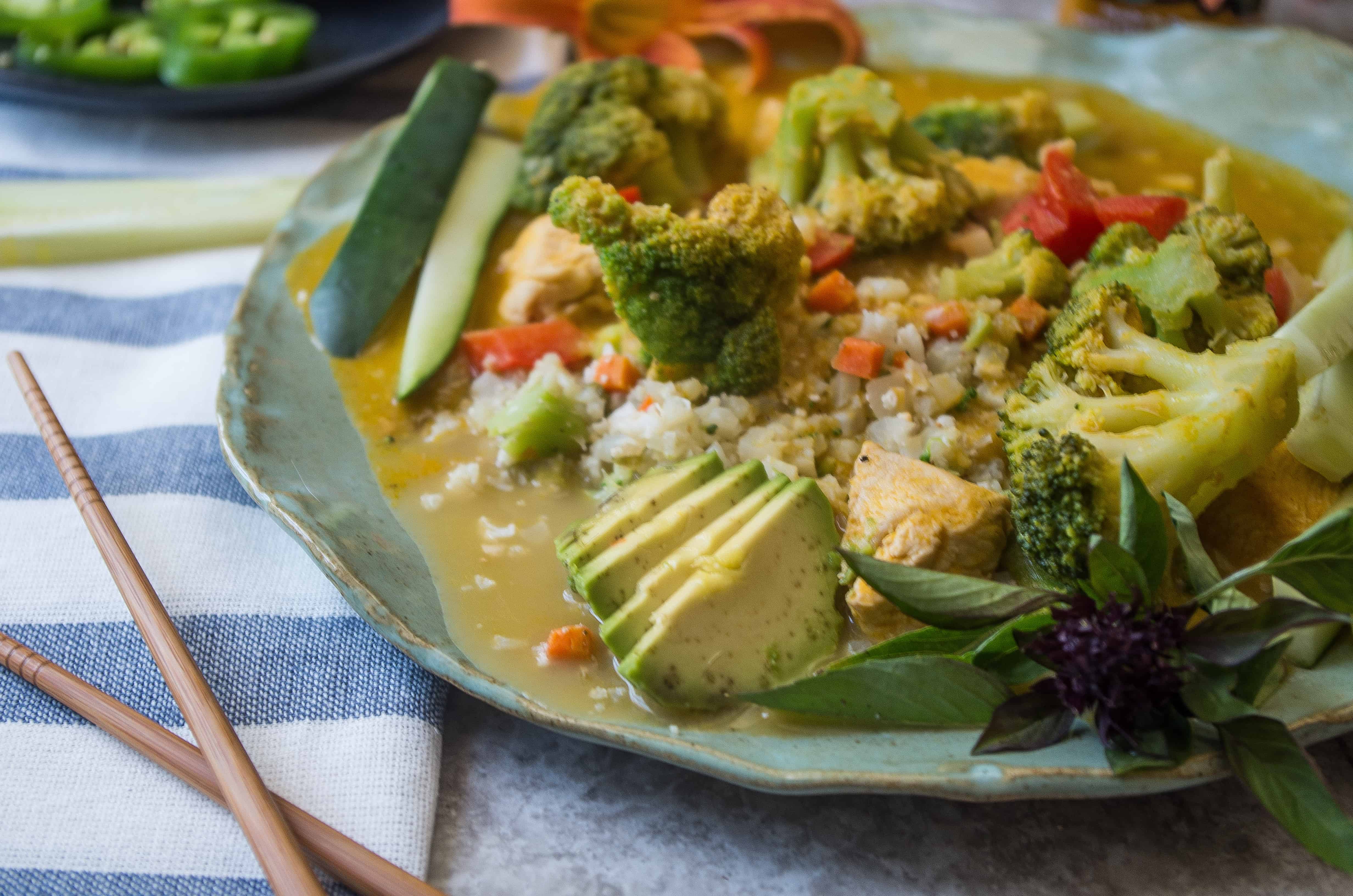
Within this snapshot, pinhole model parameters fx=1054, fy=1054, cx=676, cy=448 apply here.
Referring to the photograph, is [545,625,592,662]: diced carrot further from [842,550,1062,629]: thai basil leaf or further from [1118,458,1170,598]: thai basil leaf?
[1118,458,1170,598]: thai basil leaf

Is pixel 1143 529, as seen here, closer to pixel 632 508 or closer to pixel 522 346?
pixel 632 508

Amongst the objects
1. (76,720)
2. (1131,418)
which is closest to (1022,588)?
(1131,418)

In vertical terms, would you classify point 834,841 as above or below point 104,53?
below

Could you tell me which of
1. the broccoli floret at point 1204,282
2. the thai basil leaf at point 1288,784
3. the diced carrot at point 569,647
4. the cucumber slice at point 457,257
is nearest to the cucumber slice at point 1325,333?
the broccoli floret at point 1204,282

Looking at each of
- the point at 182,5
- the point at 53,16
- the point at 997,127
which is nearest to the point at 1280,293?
the point at 997,127

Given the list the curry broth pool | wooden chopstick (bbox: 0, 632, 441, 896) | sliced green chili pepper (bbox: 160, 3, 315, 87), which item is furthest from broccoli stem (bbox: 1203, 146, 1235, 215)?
sliced green chili pepper (bbox: 160, 3, 315, 87)

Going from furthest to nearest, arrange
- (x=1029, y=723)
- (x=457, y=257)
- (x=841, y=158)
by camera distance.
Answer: (x=457, y=257), (x=841, y=158), (x=1029, y=723)
